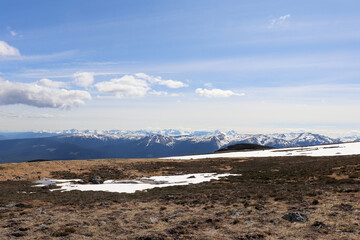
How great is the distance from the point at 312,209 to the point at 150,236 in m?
13.0

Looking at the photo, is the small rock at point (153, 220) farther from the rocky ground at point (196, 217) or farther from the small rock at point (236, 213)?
the small rock at point (236, 213)

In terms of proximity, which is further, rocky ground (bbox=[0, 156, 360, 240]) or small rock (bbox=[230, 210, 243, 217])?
small rock (bbox=[230, 210, 243, 217])

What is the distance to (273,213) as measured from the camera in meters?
16.6

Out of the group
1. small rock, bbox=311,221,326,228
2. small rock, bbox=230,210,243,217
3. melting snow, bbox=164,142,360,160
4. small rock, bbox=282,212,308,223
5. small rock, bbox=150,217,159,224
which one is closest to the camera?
small rock, bbox=311,221,326,228

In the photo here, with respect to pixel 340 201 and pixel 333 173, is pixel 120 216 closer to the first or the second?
pixel 340 201

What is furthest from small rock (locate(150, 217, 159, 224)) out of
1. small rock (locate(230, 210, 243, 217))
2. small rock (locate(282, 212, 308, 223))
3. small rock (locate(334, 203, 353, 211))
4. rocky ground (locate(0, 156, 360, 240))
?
small rock (locate(334, 203, 353, 211))

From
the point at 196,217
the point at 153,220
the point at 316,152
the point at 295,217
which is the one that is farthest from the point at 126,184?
the point at 316,152

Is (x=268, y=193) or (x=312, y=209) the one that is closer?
(x=312, y=209)

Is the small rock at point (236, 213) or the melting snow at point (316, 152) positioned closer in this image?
the small rock at point (236, 213)

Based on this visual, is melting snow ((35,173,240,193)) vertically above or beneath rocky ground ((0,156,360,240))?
beneath

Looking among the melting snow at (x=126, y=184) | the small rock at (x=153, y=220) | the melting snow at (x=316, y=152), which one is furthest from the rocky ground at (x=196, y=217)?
the melting snow at (x=316, y=152)

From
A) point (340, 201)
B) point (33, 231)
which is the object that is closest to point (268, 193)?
point (340, 201)

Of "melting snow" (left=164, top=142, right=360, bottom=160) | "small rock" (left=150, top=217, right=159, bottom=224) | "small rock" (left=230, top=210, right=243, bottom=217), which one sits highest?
"small rock" (left=230, top=210, right=243, bottom=217)

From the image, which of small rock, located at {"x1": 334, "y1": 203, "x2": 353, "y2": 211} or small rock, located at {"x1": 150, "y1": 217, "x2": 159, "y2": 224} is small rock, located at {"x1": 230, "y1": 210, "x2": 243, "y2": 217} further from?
small rock, located at {"x1": 334, "y1": 203, "x2": 353, "y2": 211}
